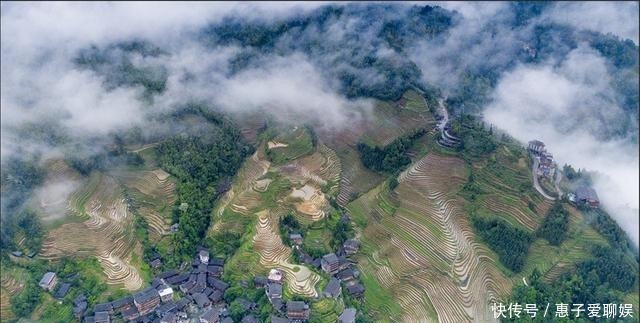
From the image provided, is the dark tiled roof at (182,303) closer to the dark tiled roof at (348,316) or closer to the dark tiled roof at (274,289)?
the dark tiled roof at (274,289)

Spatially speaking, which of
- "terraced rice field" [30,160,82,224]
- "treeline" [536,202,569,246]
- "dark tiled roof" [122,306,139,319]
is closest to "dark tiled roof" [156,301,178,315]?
"dark tiled roof" [122,306,139,319]

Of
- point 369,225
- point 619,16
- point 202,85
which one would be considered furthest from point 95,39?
point 619,16

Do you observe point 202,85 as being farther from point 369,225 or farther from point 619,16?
point 619,16

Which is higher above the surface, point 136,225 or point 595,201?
point 136,225

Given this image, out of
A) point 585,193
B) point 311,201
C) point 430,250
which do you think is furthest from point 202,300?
point 585,193

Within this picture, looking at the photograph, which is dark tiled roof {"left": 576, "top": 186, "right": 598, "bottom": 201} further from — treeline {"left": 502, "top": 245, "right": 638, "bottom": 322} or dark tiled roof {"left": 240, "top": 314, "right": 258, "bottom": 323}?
dark tiled roof {"left": 240, "top": 314, "right": 258, "bottom": 323}

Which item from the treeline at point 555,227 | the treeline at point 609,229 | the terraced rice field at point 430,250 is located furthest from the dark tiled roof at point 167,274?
the treeline at point 609,229
